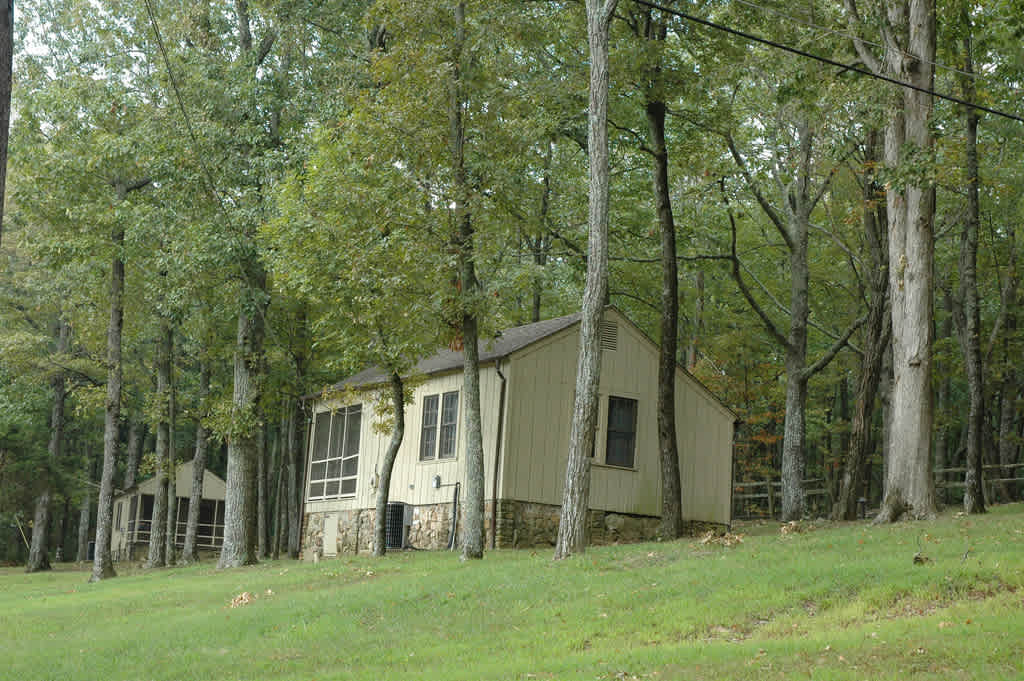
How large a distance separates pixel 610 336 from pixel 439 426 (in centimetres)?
419

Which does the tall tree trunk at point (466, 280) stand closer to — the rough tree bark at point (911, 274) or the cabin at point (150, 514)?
the rough tree bark at point (911, 274)

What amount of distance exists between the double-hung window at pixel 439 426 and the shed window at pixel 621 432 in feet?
10.7

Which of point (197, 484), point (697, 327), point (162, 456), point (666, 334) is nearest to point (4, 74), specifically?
point (666, 334)

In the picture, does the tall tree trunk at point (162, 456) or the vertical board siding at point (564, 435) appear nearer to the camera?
the vertical board siding at point (564, 435)

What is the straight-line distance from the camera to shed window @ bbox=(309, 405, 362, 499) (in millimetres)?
26875

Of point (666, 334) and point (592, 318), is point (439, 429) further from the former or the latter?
point (592, 318)

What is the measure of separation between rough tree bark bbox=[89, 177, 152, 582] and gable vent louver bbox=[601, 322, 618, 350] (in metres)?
12.0

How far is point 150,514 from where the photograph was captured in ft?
151

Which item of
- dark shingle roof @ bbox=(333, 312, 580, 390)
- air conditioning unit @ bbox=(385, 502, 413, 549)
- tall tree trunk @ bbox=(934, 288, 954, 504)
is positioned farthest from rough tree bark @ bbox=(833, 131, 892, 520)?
air conditioning unit @ bbox=(385, 502, 413, 549)

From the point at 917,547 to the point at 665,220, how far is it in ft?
30.4

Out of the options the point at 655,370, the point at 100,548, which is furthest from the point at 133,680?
the point at 100,548

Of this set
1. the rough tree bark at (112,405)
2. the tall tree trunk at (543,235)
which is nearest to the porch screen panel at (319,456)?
the rough tree bark at (112,405)

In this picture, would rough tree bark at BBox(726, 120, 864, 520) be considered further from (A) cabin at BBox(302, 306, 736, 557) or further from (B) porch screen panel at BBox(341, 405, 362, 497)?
(B) porch screen panel at BBox(341, 405, 362, 497)

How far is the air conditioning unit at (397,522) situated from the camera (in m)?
23.6
